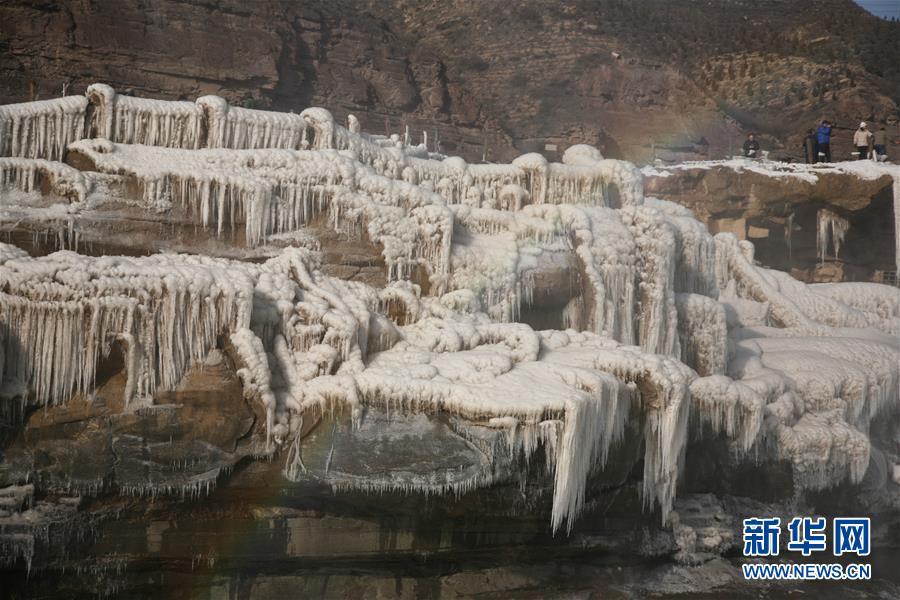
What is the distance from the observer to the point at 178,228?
39.3 ft

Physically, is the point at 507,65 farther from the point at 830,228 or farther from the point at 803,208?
the point at 830,228

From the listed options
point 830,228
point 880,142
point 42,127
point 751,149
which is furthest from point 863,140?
point 42,127

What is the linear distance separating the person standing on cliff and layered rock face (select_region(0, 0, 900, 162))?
1758mm

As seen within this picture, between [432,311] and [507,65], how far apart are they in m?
23.4

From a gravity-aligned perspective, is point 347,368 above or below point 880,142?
below

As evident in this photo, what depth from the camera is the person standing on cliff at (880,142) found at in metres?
23.8

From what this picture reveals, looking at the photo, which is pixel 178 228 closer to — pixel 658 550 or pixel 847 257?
pixel 658 550

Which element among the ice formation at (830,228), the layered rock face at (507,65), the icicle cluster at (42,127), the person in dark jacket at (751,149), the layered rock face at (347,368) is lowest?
the layered rock face at (347,368)

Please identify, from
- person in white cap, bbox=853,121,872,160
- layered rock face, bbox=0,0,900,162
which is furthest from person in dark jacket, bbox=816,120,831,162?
layered rock face, bbox=0,0,900,162

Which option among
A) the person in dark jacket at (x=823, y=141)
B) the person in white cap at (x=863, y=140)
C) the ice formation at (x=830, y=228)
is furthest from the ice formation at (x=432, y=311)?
the person in white cap at (x=863, y=140)

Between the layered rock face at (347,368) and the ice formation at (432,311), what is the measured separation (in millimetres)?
30

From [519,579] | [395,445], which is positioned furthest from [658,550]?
[395,445]

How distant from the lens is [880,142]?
25.8 meters

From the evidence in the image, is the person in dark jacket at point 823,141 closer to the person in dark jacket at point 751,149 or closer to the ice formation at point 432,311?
the person in dark jacket at point 751,149
